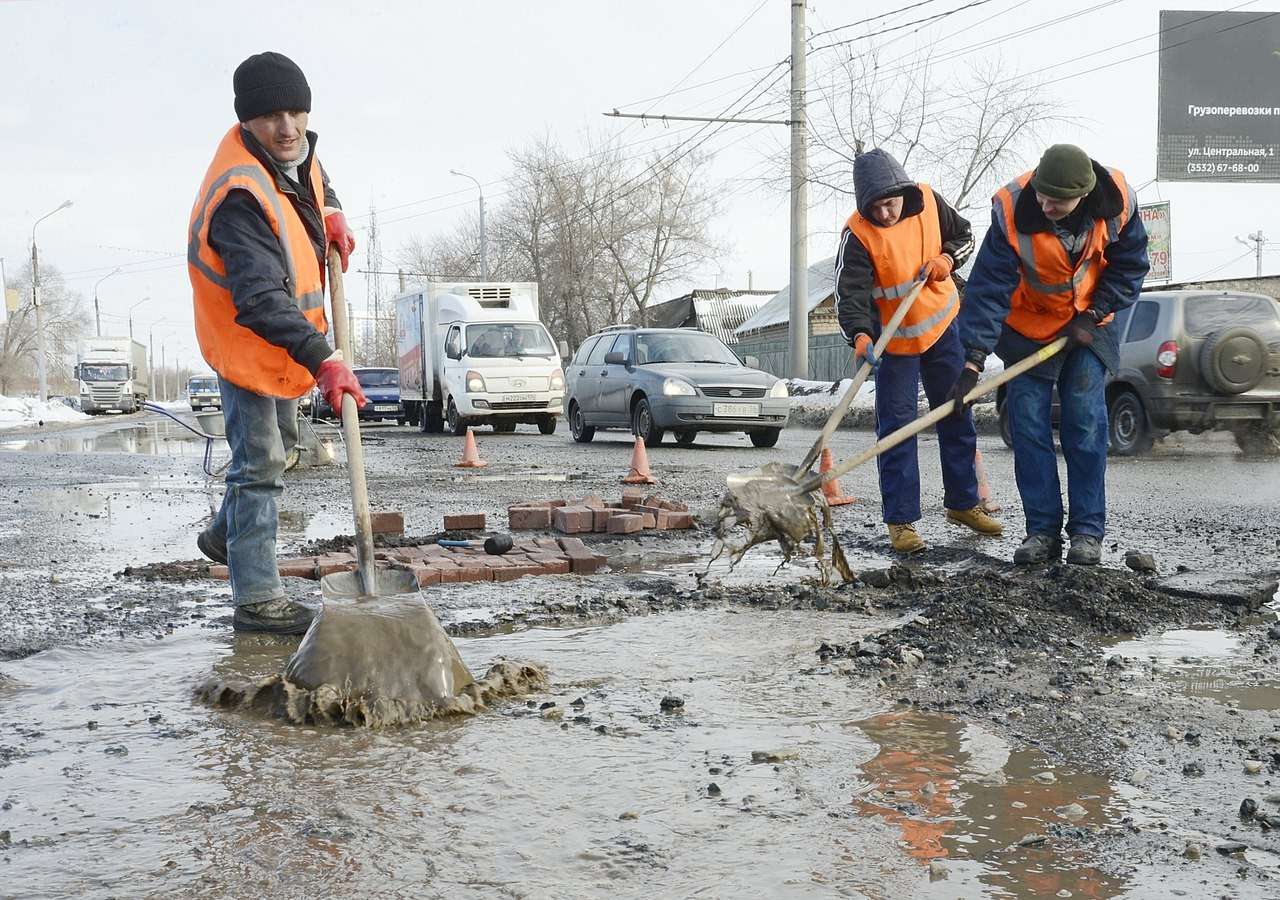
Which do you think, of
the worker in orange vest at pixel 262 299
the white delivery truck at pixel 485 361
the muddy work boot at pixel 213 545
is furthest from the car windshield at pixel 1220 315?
the white delivery truck at pixel 485 361

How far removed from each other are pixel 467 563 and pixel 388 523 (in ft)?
4.44

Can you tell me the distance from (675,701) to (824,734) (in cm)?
43

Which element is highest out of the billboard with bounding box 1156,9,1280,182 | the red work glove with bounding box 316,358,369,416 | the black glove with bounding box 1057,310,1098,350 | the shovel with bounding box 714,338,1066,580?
the billboard with bounding box 1156,9,1280,182

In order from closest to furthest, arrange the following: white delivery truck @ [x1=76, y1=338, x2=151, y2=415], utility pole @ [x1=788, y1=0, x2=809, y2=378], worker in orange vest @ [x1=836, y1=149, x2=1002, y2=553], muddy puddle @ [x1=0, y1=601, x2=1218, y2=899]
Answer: muddy puddle @ [x1=0, y1=601, x2=1218, y2=899] < worker in orange vest @ [x1=836, y1=149, x2=1002, y2=553] < utility pole @ [x1=788, y1=0, x2=809, y2=378] < white delivery truck @ [x1=76, y1=338, x2=151, y2=415]

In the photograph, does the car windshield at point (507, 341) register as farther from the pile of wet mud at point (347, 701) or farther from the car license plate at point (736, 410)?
the pile of wet mud at point (347, 701)

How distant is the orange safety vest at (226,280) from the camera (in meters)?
4.05

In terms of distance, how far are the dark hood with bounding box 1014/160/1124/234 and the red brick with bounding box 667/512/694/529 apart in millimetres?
2516

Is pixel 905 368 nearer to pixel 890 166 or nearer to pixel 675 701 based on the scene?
pixel 890 166

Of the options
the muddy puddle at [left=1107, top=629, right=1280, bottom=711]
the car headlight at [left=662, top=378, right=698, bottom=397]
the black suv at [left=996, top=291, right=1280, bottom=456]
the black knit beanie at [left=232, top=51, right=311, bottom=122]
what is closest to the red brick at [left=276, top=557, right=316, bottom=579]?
the black knit beanie at [left=232, top=51, right=311, bottom=122]

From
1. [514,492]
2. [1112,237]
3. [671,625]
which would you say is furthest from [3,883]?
[514,492]

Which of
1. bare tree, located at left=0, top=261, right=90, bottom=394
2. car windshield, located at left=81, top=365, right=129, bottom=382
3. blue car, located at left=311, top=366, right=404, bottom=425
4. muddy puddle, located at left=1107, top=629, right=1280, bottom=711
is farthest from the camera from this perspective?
bare tree, located at left=0, top=261, right=90, bottom=394

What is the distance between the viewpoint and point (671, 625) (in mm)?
4348

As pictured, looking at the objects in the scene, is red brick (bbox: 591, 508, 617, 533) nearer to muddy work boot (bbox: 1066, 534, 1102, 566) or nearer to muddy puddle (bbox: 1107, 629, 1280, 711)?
muddy work boot (bbox: 1066, 534, 1102, 566)

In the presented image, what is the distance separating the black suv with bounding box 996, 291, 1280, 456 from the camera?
11359 millimetres
